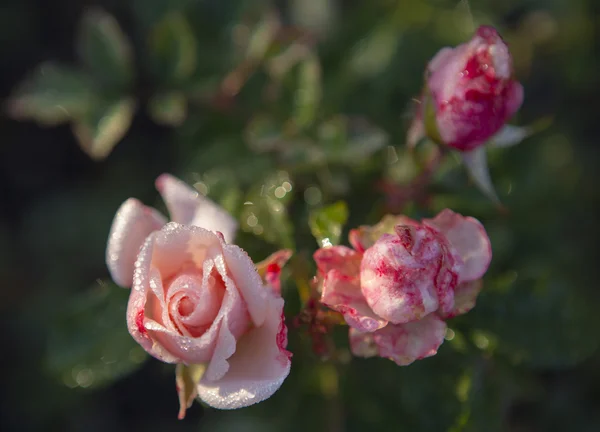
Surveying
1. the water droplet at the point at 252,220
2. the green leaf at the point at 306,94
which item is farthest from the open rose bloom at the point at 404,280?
the green leaf at the point at 306,94

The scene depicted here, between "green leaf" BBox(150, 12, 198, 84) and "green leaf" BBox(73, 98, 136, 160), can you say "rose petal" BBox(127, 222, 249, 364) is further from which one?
"green leaf" BBox(150, 12, 198, 84)

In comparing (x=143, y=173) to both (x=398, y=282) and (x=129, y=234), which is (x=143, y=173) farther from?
(x=398, y=282)

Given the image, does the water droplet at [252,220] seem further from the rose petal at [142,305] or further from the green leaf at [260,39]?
the green leaf at [260,39]

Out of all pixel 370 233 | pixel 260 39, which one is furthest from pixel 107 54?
pixel 370 233

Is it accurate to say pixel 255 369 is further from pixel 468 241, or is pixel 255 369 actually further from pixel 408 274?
pixel 468 241

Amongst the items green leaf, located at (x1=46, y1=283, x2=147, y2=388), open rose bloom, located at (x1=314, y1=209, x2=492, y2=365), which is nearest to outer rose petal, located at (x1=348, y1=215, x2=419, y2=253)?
open rose bloom, located at (x1=314, y1=209, x2=492, y2=365)
